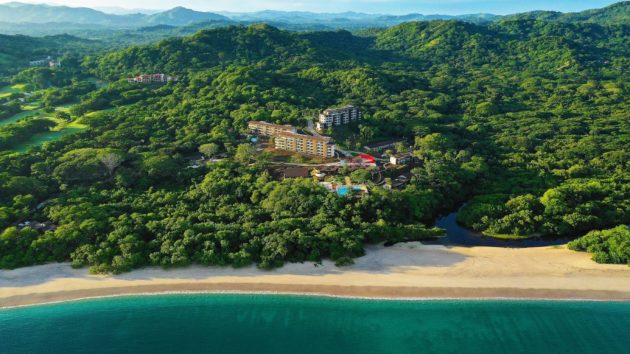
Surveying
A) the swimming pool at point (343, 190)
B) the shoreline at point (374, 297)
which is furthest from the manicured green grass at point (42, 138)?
the swimming pool at point (343, 190)

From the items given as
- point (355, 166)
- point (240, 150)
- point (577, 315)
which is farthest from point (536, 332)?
point (240, 150)

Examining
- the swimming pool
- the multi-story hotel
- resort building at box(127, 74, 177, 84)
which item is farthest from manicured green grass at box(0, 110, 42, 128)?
the swimming pool

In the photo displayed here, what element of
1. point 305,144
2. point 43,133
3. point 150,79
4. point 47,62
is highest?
point 150,79

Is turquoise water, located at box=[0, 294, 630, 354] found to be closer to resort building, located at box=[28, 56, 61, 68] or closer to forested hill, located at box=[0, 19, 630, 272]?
forested hill, located at box=[0, 19, 630, 272]

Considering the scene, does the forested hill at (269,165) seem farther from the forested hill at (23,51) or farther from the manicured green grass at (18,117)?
the forested hill at (23,51)

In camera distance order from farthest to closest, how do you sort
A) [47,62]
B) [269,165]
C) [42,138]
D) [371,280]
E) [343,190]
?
1. [47,62]
2. [42,138]
3. [269,165]
4. [343,190]
5. [371,280]

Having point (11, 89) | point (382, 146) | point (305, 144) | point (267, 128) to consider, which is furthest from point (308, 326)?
point (11, 89)

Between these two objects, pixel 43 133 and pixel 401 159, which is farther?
pixel 43 133

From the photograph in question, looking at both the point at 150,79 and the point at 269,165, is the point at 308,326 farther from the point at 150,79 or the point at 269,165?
the point at 150,79
